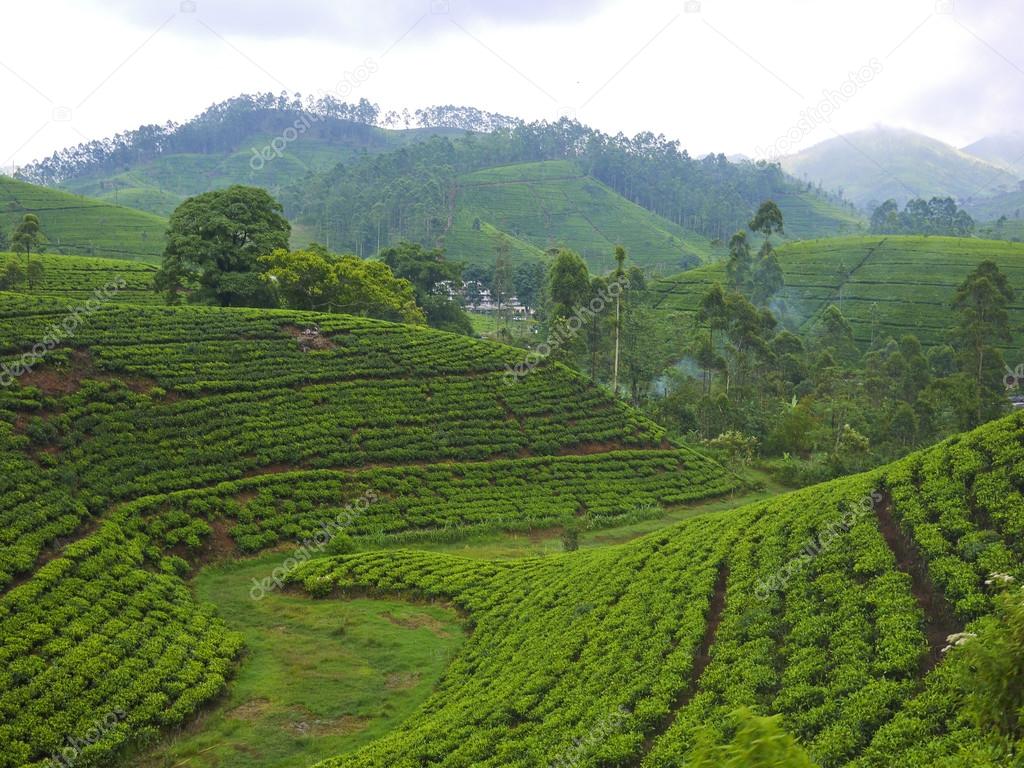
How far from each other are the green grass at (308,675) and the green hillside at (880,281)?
78151 mm

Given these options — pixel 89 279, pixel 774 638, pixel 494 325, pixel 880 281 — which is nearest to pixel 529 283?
pixel 494 325

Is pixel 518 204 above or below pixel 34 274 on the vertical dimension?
above

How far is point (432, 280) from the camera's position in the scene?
273ft

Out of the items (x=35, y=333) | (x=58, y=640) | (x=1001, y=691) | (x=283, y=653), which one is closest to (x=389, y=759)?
(x=283, y=653)

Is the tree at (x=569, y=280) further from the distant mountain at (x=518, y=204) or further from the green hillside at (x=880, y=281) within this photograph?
the distant mountain at (x=518, y=204)

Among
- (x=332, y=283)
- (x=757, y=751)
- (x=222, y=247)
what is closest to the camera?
(x=757, y=751)

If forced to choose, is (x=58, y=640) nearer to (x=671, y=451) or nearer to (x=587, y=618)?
(x=587, y=618)

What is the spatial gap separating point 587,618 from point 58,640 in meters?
14.2

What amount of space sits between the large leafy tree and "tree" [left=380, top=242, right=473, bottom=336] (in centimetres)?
2357

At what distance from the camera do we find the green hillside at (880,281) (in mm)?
93375

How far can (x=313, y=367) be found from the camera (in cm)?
4281

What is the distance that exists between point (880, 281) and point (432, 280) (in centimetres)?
6658

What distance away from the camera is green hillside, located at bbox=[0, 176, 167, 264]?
10625cm

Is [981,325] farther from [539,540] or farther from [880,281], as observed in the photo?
[880,281]
